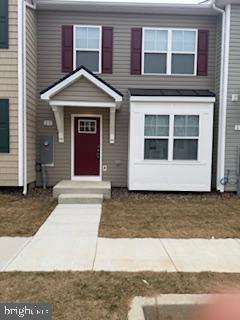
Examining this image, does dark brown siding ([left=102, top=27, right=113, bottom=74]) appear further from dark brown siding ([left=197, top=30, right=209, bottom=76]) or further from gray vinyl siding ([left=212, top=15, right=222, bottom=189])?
gray vinyl siding ([left=212, top=15, right=222, bottom=189])

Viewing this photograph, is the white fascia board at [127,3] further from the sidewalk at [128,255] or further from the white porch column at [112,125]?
the sidewalk at [128,255]

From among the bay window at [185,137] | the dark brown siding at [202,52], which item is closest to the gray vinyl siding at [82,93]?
the bay window at [185,137]

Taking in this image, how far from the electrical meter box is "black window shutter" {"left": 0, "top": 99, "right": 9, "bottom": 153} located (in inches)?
64.9

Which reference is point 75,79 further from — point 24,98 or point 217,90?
point 217,90

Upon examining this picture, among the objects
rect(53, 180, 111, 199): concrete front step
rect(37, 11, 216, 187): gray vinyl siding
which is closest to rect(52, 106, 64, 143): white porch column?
rect(37, 11, 216, 187): gray vinyl siding

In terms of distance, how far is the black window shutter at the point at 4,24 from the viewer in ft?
29.8

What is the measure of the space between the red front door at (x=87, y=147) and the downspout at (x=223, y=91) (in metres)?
3.73

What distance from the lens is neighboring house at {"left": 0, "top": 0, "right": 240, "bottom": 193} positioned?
938 cm

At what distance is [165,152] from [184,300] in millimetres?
6827

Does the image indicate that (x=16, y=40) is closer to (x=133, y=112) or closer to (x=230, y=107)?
(x=133, y=112)

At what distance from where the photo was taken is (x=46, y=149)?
1082cm

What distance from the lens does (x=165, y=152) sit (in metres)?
10.1

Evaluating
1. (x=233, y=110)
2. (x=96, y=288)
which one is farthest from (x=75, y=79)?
(x=96, y=288)

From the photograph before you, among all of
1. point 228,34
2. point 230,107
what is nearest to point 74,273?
point 230,107
